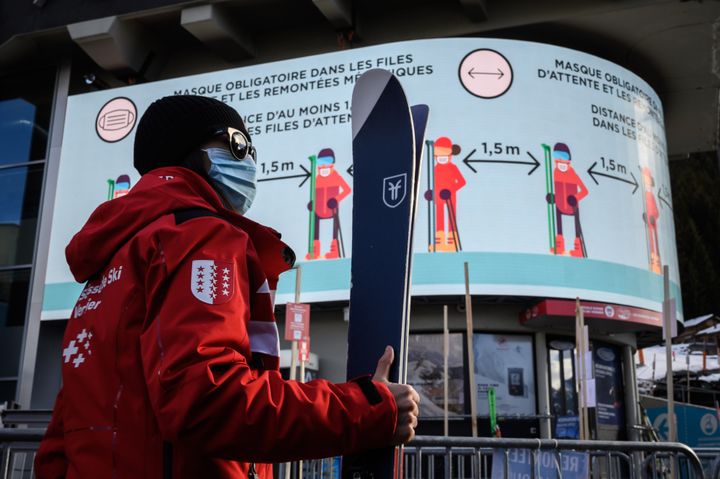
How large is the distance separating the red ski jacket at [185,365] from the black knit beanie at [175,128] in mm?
188

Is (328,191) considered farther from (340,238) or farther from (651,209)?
(651,209)

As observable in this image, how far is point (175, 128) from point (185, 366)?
69cm

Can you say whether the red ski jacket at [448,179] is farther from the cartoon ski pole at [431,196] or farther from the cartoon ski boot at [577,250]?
the cartoon ski boot at [577,250]

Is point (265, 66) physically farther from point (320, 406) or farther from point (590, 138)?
point (320, 406)

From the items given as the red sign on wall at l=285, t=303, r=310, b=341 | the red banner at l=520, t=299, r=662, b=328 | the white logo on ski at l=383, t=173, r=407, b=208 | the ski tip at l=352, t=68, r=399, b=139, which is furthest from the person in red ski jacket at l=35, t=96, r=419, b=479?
the red banner at l=520, t=299, r=662, b=328

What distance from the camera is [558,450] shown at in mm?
4453

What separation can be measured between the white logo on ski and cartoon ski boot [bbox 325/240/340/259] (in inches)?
419

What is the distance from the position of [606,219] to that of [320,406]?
1268 centimetres

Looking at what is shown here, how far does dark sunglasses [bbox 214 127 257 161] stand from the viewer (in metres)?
1.79

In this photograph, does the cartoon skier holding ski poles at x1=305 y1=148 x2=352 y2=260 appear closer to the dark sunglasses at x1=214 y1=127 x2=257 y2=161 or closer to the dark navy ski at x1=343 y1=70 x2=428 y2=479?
the dark navy ski at x1=343 y1=70 x2=428 y2=479

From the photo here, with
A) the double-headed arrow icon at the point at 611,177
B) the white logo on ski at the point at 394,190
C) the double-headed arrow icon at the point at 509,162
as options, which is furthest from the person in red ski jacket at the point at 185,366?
the double-headed arrow icon at the point at 611,177

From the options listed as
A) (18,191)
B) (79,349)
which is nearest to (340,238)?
(18,191)

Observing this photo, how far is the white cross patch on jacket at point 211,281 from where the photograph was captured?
4.41 feet

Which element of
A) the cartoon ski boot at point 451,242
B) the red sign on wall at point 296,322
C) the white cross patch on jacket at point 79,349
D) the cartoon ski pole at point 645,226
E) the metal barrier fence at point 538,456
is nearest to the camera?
the white cross patch on jacket at point 79,349
